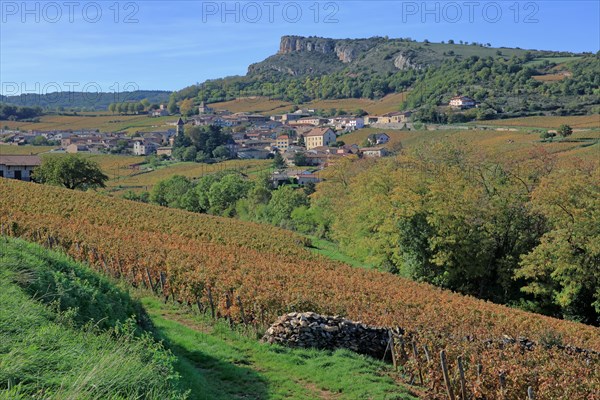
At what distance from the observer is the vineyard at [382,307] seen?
12258 mm

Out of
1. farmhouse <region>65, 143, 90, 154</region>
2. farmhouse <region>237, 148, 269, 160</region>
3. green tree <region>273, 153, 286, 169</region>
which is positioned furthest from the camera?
farmhouse <region>237, 148, 269, 160</region>

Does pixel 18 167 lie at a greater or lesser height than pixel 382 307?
greater

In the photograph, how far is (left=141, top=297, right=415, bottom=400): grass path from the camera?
465 inches

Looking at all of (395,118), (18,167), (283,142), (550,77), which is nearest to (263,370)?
(18,167)

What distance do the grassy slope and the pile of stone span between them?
548mm

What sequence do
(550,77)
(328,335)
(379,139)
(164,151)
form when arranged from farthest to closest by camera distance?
(550,77)
(164,151)
(379,139)
(328,335)

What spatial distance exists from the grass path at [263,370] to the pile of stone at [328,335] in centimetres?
46

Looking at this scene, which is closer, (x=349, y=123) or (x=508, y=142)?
(x=508, y=142)

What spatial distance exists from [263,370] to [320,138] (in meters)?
141

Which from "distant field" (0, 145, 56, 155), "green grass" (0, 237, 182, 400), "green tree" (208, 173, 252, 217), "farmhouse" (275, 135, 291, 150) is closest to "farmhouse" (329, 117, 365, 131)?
"farmhouse" (275, 135, 291, 150)

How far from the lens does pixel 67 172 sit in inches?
2512

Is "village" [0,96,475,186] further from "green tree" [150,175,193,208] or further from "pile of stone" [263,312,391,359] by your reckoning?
"pile of stone" [263,312,391,359]

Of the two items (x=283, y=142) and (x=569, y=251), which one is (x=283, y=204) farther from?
(x=283, y=142)

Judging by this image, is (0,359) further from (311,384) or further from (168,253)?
(168,253)
